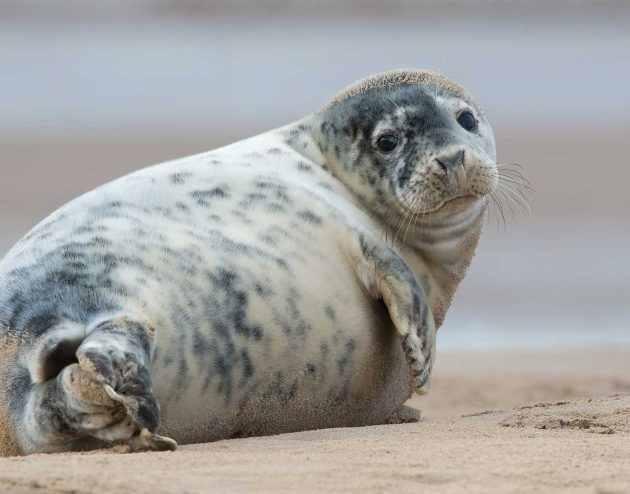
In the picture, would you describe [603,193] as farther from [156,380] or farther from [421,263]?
[156,380]

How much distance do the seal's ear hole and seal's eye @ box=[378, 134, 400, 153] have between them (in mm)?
1688

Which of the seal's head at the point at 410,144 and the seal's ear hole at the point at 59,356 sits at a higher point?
the seal's head at the point at 410,144

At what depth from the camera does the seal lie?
352 centimetres

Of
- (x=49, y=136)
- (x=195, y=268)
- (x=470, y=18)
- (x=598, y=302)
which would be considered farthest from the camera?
(x=470, y=18)

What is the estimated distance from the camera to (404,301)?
14.3ft

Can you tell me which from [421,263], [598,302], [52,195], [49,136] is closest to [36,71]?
[49,136]

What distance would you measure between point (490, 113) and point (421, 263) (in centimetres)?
1033

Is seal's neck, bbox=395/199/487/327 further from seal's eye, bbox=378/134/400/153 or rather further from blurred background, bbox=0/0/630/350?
blurred background, bbox=0/0/630/350

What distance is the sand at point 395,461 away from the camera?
116 inches

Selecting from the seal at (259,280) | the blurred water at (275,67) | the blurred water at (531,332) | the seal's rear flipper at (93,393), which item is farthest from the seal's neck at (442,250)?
the blurred water at (275,67)

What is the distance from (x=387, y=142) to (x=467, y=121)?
0.31 metres

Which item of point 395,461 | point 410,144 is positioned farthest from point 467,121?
point 395,461

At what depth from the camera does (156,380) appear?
142 inches

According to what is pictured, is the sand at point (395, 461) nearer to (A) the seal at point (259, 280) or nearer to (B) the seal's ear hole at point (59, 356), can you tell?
(A) the seal at point (259, 280)
